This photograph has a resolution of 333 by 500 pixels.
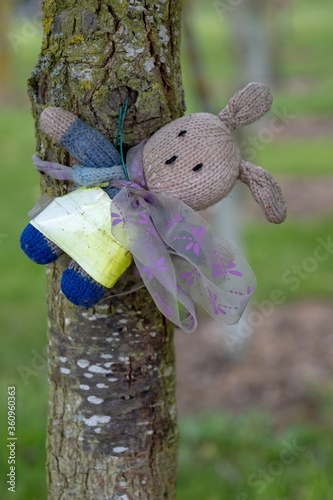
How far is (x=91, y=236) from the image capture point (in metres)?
1.42

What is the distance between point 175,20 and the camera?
1.55 metres

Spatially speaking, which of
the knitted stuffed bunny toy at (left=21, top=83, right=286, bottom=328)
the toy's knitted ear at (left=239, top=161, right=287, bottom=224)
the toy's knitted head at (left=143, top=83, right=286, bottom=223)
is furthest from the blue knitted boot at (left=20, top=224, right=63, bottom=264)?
the toy's knitted ear at (left=239, top=161, right=287, bottom=224)

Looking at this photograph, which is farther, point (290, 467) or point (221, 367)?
point (221, 367)

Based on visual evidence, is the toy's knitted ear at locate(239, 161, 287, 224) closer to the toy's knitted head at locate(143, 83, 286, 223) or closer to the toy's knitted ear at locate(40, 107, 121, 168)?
the toy's knitted head at locate(143, 83, 286, 223)

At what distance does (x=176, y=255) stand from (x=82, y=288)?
21cm

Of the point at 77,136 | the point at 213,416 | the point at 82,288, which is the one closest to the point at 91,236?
the point at 82,288

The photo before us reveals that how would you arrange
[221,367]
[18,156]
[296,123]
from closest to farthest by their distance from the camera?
[221,367] → [18,156] → [296,123]

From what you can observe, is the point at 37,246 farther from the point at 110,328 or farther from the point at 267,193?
the point at 267,193

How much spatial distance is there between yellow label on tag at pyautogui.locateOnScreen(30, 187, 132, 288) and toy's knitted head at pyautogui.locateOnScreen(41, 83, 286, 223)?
114mm

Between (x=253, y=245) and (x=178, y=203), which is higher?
(x=178, y=203)

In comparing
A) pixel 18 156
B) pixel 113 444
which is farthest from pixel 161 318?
pixel 18 156

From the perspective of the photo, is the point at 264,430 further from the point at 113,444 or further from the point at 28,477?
the point at 113,444

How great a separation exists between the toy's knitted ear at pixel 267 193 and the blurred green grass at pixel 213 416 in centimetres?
166

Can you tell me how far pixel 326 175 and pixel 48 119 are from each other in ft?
23.8
